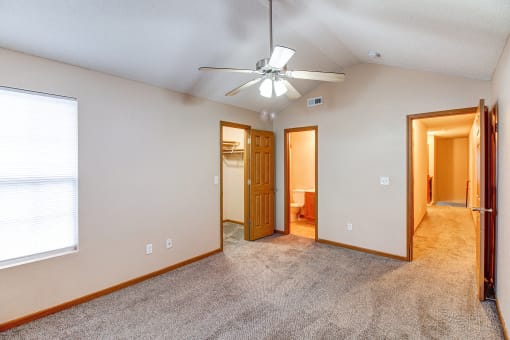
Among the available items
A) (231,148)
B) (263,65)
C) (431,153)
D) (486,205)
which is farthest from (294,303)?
(431,153)

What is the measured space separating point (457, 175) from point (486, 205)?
27.3 ft

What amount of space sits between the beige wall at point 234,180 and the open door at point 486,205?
4168 millimetres

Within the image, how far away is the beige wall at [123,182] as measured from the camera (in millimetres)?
2389

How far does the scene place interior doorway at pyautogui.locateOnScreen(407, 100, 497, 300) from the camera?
2.55m

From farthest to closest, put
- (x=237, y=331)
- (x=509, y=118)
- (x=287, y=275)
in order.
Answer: (x=287, y=275) < (x=237, y=331) < (x=509, y=118)

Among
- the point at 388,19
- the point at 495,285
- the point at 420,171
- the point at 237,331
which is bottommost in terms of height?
the point at 237,331

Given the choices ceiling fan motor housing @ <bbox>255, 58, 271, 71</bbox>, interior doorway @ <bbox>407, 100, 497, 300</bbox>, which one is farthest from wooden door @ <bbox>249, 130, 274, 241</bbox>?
ceiling fan motor housing @ <bbox>255, 58, 271, 71</bbox>

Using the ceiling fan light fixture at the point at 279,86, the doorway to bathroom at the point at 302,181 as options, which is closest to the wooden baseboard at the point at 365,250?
the doorway to bathroom at the point at 302,181

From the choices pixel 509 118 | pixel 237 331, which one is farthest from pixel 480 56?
pixel 237 331

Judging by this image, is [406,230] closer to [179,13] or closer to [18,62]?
[179,13]

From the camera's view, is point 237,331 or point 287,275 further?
point 287,275

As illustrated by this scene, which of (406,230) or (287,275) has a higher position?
(406,230)

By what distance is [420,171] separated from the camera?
5941 mm

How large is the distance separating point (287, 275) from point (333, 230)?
152cm
